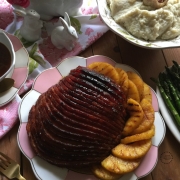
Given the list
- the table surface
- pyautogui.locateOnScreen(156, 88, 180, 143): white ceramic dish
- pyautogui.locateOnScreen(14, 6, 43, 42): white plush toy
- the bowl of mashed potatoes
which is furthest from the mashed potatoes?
pyautogui.locateOnScreen(14, 6, 43, 42): white plush toy

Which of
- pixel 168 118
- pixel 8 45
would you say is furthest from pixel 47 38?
pixel 168 118

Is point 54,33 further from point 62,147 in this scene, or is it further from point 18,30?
point 62,147

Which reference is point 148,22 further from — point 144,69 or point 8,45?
point 8,45

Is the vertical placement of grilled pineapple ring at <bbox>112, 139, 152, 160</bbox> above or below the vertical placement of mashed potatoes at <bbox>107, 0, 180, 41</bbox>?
below

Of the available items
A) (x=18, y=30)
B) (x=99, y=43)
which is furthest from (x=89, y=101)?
(x=18, y=30)

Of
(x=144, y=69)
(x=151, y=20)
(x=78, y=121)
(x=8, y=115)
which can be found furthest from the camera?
(x=144, y=69)

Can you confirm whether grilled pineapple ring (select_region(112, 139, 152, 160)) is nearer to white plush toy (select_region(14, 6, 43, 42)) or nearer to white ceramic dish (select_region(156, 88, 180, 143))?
white ceramic dish (select_region(156, 88, 180, 143))
